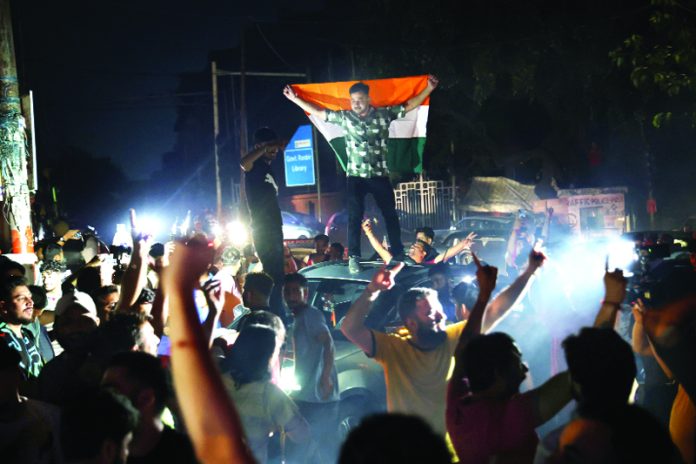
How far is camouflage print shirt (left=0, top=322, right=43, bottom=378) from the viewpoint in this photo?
5199 millimetres

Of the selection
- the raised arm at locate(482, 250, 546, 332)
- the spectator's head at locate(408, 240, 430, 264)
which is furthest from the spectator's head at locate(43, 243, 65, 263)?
the raised arm at locate(482, 250, 546, 332)

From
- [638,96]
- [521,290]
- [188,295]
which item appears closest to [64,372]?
[188,295]

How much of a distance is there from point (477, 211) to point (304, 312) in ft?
71.8

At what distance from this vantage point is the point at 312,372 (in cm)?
563

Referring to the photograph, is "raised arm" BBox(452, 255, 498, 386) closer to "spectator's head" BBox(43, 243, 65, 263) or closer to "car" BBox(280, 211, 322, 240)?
"spectator's head" BBox(43, 243, 65, 263)

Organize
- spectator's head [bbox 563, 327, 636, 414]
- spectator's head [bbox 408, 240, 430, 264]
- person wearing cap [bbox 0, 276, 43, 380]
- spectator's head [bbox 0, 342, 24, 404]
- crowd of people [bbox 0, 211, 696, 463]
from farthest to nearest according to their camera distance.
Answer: spectator's head [bbox 408, 240, 430, 264] < person wearing cap [bbox 0, 276, 43, 380] < spectator's head [bbox 0, 342, 24, 404] < spectator's head [bbox 563, 327, 636, 414] < crowd of people [bbox 0, 211, 696, 463]

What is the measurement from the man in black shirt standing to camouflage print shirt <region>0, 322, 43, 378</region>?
87.7 inches

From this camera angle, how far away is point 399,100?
830 cm

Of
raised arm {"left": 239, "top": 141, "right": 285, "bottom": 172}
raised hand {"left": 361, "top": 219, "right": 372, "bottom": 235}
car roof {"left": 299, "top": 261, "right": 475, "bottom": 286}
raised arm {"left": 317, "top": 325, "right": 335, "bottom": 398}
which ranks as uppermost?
raised arm {"left": 239, "top": 141, "right": 285, "bottom": 172}

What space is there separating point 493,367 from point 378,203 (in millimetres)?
5168

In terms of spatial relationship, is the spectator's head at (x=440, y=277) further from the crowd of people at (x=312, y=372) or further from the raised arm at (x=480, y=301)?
the raised arm at (x=480, y=301)

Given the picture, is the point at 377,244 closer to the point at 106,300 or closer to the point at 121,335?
the point at 106,300

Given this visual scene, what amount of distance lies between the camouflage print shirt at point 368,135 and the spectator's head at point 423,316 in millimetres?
3867

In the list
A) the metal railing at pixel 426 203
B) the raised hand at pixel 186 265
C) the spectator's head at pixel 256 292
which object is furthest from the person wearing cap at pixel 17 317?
the metal railing at pixel 426 203
